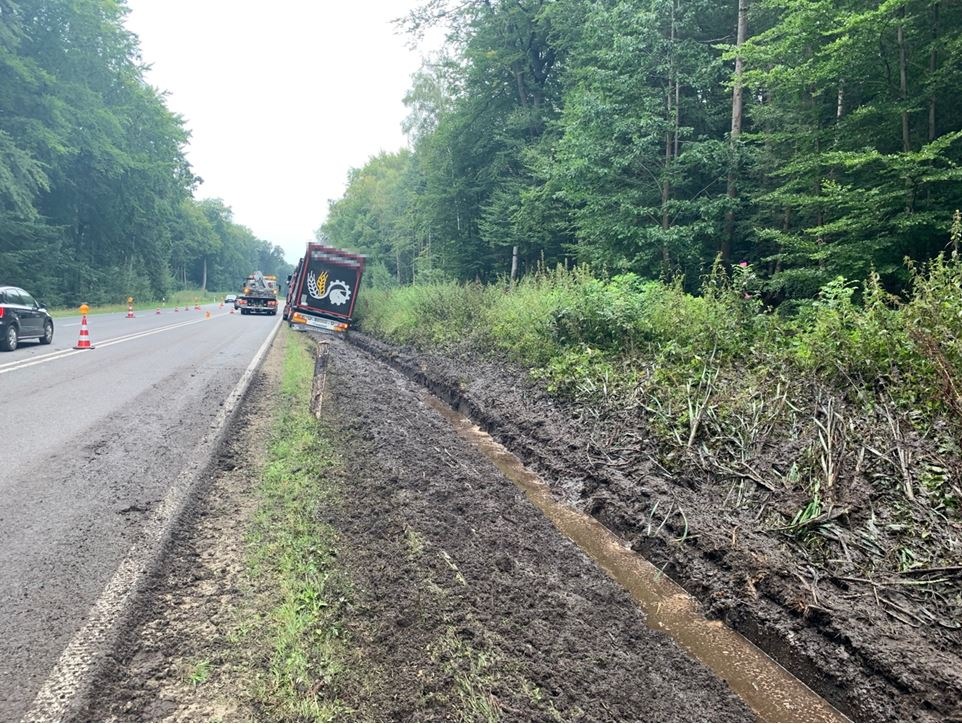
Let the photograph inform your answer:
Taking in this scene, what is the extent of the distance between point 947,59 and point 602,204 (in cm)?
749

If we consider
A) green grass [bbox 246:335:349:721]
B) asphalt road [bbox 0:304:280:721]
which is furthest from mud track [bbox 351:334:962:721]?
asphalt road [bbox 0:304:280:721]

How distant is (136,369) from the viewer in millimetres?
10586

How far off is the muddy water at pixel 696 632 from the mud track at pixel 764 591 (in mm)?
83

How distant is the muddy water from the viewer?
2760mm

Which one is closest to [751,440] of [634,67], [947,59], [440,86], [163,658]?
[163,658]

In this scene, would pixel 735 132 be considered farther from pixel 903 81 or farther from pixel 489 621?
pixel 489 621

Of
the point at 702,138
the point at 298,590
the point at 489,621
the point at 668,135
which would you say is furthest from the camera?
the point at 668,135

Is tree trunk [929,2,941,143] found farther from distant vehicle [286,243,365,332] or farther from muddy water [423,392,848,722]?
distant vehicle [286,243,365,332]

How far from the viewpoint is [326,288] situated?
20047 mm

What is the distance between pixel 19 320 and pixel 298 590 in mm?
14235

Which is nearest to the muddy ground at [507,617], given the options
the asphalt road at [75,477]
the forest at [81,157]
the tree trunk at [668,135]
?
the asphalt road at [75,477]

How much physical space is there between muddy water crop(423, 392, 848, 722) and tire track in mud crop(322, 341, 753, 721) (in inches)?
8.0

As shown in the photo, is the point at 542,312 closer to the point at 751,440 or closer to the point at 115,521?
the point at 751,440

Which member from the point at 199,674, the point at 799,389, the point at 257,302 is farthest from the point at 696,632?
the point at 257,302
